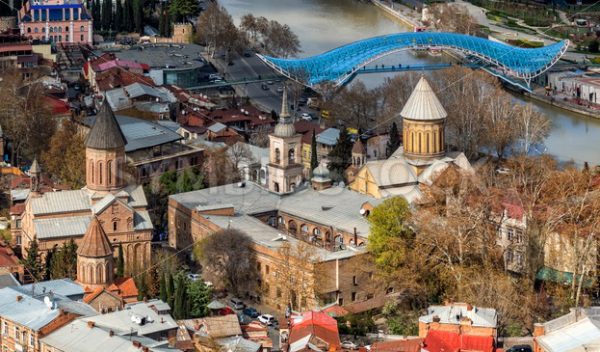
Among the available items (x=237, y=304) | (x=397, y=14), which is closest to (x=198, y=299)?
(x=237, y=304)

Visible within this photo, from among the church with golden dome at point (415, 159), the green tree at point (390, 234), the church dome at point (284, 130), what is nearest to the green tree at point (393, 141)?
the church with golden dome at point (415, 159)

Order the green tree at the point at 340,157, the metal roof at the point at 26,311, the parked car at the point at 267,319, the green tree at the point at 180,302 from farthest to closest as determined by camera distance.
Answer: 1. the green tree at the point at 340,157
2. the parked car at the point at 267,319
3. the green tree at the point at 180,302
4. the metal roof at the point at 26,311

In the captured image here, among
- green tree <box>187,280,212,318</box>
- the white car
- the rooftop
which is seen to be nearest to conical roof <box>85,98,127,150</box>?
green tree <box>187,280,212,318</box>

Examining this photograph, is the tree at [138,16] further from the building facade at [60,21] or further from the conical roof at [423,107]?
the conical roof at [423,107]

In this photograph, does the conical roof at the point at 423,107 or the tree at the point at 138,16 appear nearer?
the conical roof at the point at 423,107

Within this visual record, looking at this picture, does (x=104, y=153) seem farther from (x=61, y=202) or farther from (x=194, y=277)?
(x=194, y=277)

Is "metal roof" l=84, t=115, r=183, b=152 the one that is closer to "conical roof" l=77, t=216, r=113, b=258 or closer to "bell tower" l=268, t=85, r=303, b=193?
"bell tower" l=268, t=85, r=303, b=193

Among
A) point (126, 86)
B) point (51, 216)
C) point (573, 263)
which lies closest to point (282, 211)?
point (51, 216)
